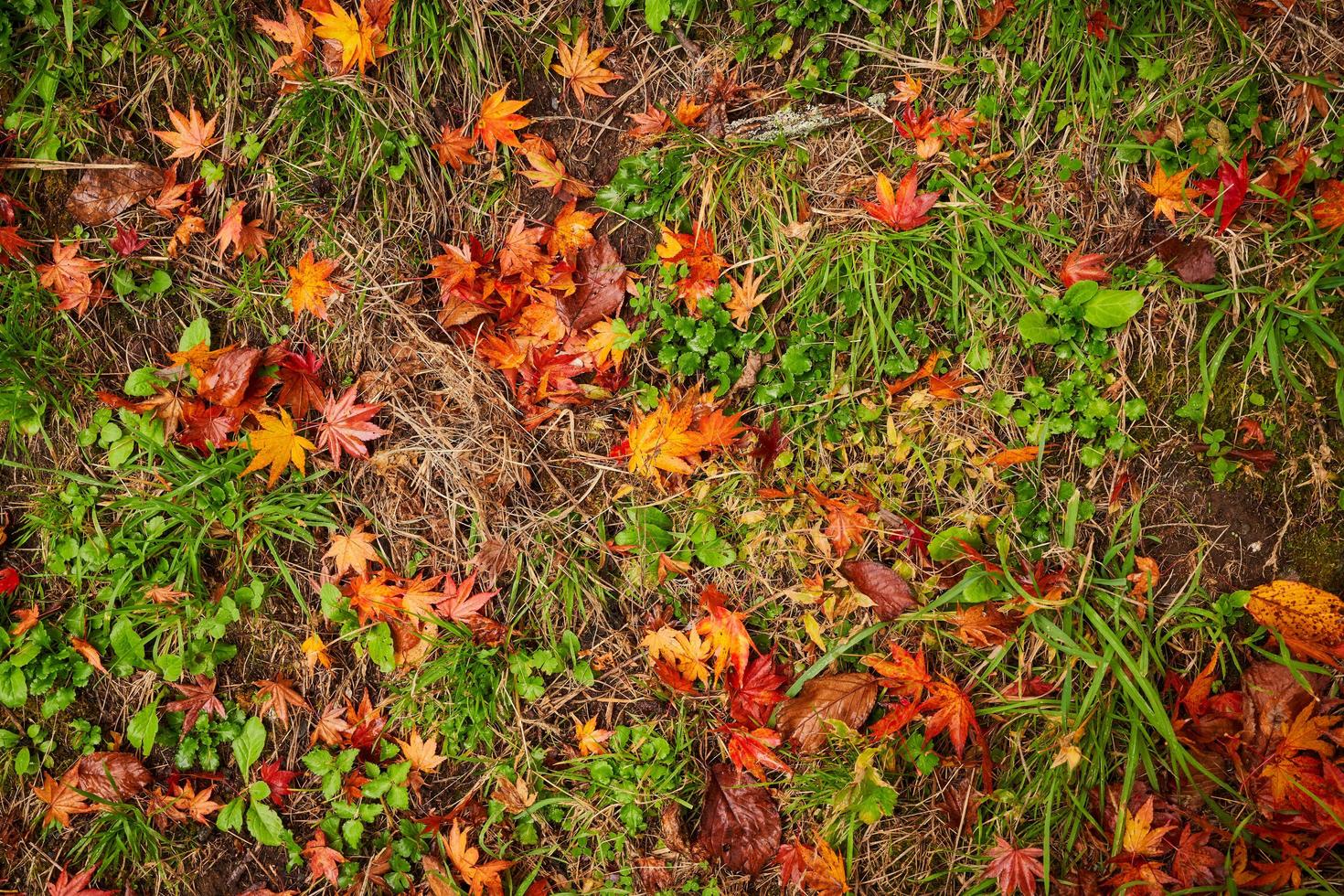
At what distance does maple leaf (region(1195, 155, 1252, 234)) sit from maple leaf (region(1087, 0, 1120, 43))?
52 centimetres

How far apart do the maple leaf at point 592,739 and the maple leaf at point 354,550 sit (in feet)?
2.83

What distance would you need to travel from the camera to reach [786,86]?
2273mm

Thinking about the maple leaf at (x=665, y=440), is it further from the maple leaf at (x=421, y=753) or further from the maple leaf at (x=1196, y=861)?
the maple leaf at (x=1196, y=861)

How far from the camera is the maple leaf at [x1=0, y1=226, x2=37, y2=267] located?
7.78 feet

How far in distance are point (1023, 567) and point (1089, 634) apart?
0.90 ft

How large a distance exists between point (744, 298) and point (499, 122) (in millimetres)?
970

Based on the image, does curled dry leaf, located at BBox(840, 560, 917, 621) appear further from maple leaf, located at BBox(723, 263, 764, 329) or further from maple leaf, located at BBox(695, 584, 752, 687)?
maple leaf, located at BBox(723, 263, 764, 329)

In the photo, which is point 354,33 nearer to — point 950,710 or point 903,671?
point 903,671

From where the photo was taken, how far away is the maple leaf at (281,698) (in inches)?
92.9

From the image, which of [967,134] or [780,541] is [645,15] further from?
[780,541]

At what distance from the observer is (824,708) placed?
2.16m

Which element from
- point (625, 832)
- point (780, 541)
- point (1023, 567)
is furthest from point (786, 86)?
point (625, 832)

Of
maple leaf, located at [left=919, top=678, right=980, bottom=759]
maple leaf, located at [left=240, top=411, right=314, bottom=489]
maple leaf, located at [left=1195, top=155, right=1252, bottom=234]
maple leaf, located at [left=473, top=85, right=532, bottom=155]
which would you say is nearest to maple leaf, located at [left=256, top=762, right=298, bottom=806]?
maple leaf, located at [left=240, top=411, right=314, bottom=489]

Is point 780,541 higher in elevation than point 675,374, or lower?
lower
